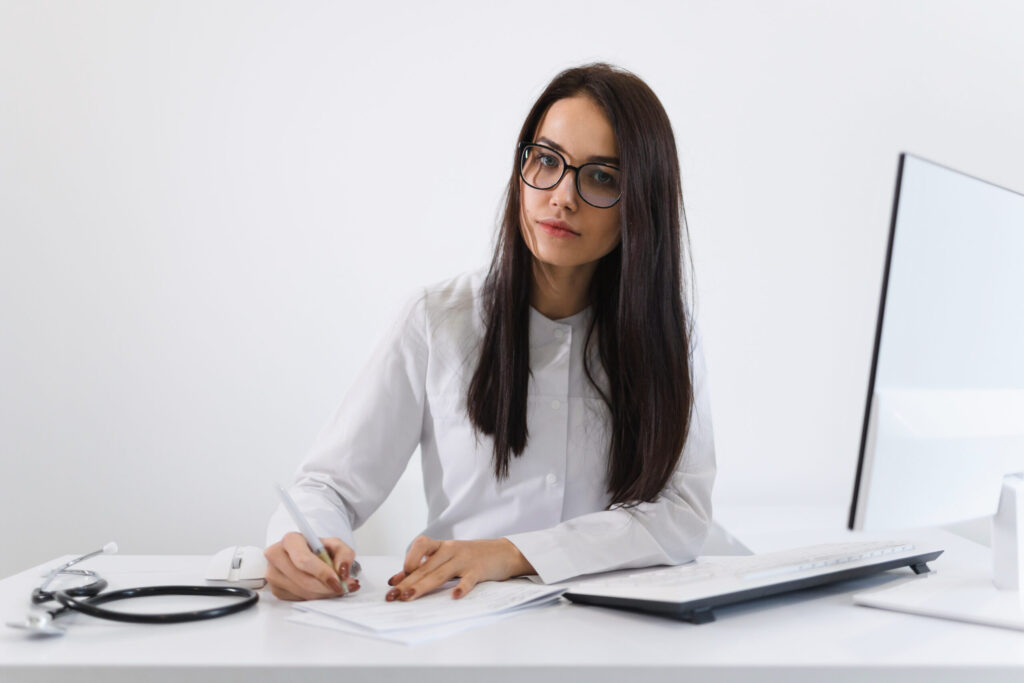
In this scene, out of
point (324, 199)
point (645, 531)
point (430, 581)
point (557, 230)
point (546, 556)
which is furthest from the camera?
point (324, 199)

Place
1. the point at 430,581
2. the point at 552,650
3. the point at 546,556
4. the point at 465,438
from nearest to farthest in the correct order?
the point at 552,650 → the point at 430,581 → the point at 546,556 → the point at 465,438

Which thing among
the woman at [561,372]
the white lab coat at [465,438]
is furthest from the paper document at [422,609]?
the white lab coat at [465,438]

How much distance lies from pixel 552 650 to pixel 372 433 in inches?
29.5

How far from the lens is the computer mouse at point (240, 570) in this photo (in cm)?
116

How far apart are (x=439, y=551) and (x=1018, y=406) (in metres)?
0.82

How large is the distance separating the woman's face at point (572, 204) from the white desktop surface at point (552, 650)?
658 mm

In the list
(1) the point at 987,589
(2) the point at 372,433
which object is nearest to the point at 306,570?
(2) the point at 372,433

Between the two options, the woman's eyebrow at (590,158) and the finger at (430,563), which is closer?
the finger at (430,563)

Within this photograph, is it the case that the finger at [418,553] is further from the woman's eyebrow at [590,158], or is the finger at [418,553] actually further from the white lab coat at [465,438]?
the woman's eyebrow at [590,158]

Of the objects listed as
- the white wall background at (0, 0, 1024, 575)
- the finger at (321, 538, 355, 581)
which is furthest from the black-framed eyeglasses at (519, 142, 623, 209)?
the white wall background at (0, 0, 1024, 575)

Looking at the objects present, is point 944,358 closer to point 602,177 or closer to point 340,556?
point 602,177

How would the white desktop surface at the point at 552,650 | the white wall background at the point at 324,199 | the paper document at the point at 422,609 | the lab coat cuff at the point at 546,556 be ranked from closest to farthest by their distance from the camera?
1. the white desktop surface at the point at 552,650
2. the paper document at the point at 422,609
3. the lab coat cuff at the point at 546,556
4. the white wall background at the point at 324,199

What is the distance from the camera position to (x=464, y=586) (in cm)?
114

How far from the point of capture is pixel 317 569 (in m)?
1.08
